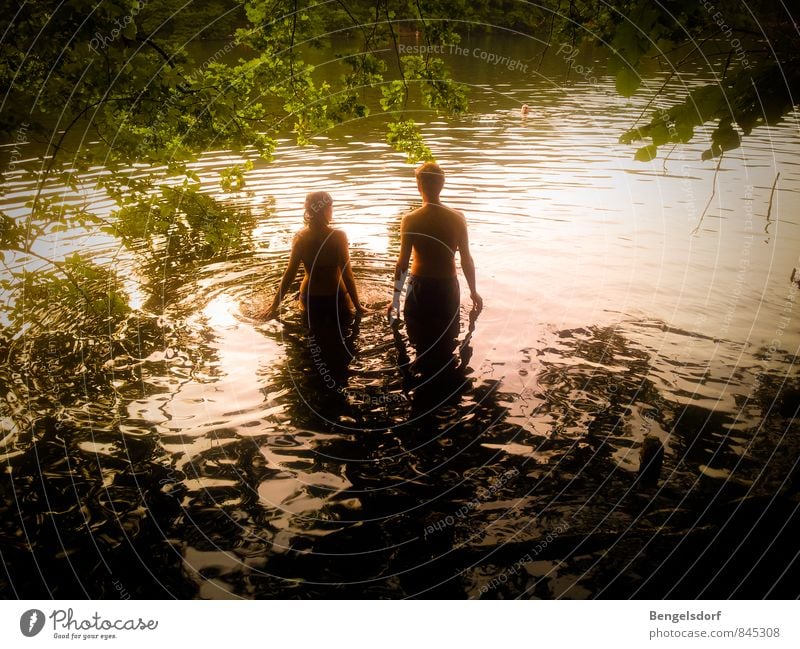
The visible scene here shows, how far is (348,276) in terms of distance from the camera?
27.1ft

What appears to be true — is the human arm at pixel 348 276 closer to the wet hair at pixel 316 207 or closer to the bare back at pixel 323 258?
the bare back at pixel 323 258

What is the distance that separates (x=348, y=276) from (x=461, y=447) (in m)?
3.70

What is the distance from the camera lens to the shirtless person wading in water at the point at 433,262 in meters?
7.87

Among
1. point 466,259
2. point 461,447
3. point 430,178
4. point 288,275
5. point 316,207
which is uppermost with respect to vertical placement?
point 430,178

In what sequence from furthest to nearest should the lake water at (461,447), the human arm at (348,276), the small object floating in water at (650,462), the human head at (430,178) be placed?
the human arm at (348,276), the human head at (430,178), the small object floating in water at (650,462), the lake water at (461,447)

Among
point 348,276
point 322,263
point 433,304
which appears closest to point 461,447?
point 433,304

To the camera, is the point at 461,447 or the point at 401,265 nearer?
the point at 461,447

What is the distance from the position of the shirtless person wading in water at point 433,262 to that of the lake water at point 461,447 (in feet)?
1.22

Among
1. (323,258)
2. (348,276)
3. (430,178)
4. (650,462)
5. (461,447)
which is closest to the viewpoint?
(650,462)

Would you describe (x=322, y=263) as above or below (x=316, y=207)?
below

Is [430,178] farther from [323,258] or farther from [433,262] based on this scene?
[323,258]

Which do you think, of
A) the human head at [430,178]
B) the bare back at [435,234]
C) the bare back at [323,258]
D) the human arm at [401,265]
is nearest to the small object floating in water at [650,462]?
the bare back at [435,234]

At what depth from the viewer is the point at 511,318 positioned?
27.8 feet
